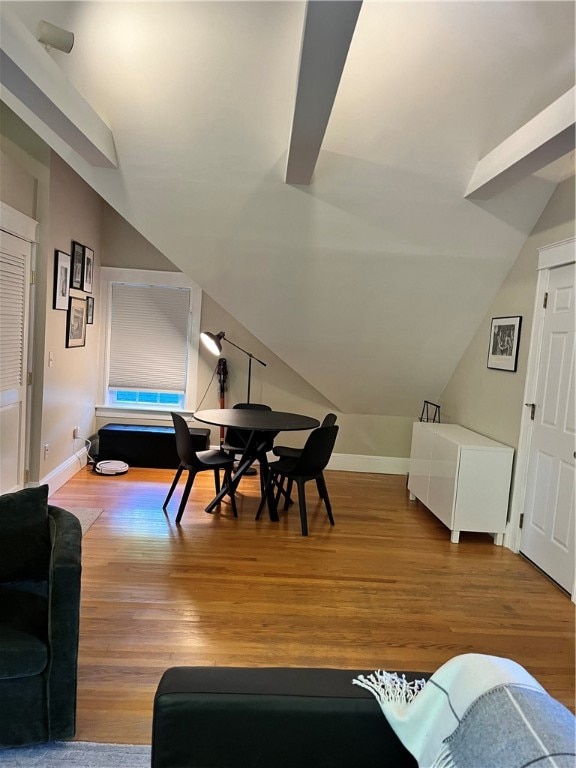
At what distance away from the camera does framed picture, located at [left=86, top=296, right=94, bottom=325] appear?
5141 mm

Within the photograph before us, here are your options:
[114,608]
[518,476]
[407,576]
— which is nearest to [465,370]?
[518,476]

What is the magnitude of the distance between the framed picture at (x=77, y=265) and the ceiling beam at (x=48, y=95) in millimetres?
1394

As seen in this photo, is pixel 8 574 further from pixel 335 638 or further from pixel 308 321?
pixel 308 321

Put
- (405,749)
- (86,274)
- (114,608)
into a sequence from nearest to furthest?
(405,749), (114,608), (86,274)

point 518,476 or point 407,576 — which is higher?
point 518,476

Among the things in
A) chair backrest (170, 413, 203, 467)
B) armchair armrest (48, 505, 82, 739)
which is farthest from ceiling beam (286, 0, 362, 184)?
armchair armrest (48, 505, 82, 739)

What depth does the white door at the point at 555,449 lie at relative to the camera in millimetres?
3166

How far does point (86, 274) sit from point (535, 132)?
4.00 m

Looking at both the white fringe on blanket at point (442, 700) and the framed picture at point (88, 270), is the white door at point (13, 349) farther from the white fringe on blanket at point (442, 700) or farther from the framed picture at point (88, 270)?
the white fringe on blanket at point (442, 700)

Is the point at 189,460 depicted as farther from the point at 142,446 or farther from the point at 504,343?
the point at 504,343

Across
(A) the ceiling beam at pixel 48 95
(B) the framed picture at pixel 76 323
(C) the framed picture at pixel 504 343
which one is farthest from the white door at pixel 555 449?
(B) the framed picture at pixel 76 323

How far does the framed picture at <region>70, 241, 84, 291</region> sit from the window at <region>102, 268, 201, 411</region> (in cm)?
75

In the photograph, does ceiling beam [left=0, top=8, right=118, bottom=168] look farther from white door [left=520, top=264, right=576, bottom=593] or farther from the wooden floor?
white door [left=520, top=264, right=576, bottom=593]

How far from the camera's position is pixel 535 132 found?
108 inches
